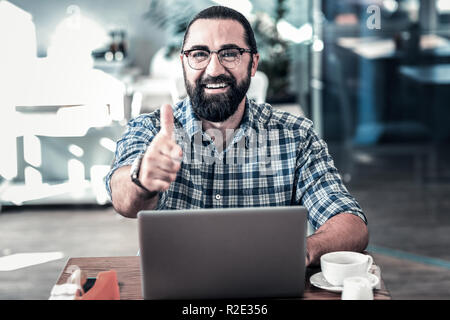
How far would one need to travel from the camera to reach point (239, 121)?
6.07 ft

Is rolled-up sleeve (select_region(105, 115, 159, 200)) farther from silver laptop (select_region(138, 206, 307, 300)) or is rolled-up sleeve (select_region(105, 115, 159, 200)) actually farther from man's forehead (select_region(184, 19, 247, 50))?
silver laptop (select_region(138, 206, 307, 300))

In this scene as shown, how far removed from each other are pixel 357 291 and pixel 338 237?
1.18 ft

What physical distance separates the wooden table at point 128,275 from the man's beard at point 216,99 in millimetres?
495

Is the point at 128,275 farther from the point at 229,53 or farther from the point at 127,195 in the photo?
the point at 229,53

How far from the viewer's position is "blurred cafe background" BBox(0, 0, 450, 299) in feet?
12.7

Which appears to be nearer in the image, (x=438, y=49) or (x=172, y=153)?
(x=172, y=153)

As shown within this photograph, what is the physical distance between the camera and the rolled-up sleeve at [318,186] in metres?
1.67

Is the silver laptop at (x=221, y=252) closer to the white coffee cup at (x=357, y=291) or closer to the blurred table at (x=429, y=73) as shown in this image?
the white coffee cup at (x=357, y=291)

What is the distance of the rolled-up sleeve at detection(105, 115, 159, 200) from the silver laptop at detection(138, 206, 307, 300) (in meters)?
0.51

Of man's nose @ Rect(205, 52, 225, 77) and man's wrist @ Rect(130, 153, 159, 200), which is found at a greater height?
man's nose @ Rect(205, 52, 225, 77)

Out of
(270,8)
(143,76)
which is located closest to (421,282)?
(270,8)

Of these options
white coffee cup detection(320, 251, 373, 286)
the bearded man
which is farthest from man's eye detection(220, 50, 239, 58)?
white coffee cup detection(320, 251, 373, 286)

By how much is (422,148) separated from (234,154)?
3.54 m
